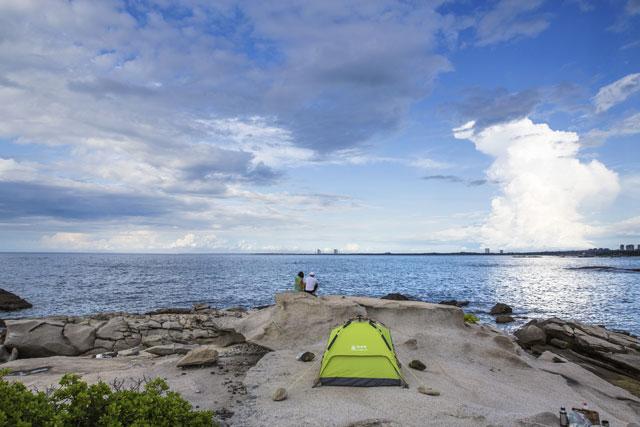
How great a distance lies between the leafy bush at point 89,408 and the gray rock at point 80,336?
16925mm

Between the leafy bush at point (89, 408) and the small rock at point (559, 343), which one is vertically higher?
the leafy bush at point (89, 408)

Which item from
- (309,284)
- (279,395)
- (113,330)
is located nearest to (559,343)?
(309,284)

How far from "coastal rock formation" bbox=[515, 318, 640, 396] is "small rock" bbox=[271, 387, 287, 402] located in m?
15.6

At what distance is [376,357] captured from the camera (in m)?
12.9

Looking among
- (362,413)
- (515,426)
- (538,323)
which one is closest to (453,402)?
(515,426)

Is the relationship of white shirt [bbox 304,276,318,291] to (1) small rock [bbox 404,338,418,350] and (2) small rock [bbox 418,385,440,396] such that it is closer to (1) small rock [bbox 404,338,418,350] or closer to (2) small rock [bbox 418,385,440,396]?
(1) small rock [bbox 404,338,418,350]

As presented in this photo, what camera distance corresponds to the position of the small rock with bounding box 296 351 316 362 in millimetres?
15518

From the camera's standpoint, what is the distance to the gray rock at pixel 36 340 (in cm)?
2120

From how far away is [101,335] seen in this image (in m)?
23.4

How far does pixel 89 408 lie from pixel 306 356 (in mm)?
9167

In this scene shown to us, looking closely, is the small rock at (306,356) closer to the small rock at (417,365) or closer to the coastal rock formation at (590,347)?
the small rock at (417,365)

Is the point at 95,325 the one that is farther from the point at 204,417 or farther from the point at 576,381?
the point at 576,381

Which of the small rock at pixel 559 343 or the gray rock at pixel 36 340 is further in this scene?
the small rock at pixel 559 343

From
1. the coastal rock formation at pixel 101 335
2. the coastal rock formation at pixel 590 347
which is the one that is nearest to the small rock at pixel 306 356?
the coastal rock formation at pixel 101 335
